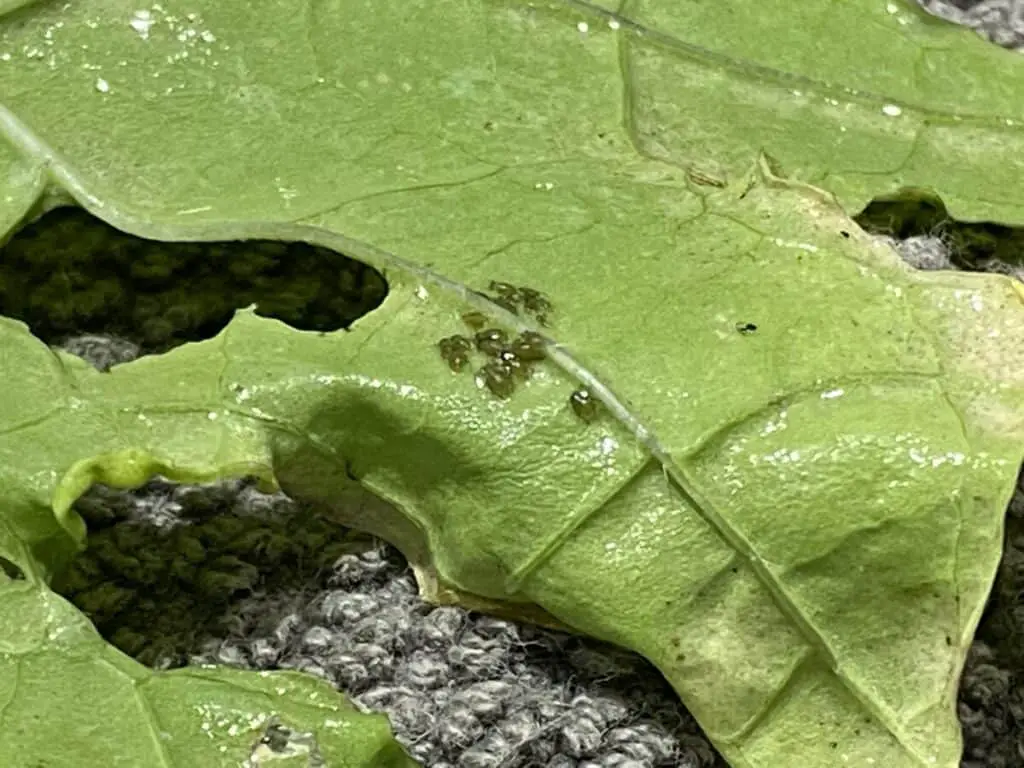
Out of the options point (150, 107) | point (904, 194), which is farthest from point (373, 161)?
point (904, 194)

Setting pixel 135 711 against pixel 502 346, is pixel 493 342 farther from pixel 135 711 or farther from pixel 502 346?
pixel 135 711

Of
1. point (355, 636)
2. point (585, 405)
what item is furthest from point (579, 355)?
point (355, 636)

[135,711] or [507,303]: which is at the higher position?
[507,303]

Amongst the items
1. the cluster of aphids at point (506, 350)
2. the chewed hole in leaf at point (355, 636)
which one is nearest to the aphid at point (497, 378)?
the cluster of aphids at point (506, 350)

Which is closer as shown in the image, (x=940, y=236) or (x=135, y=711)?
(x=135, y=711)

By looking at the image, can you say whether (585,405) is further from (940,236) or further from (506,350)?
(940,236)

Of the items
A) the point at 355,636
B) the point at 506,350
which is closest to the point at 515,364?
the point at 506,350

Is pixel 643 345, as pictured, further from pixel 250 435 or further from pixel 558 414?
pixel 250 435
